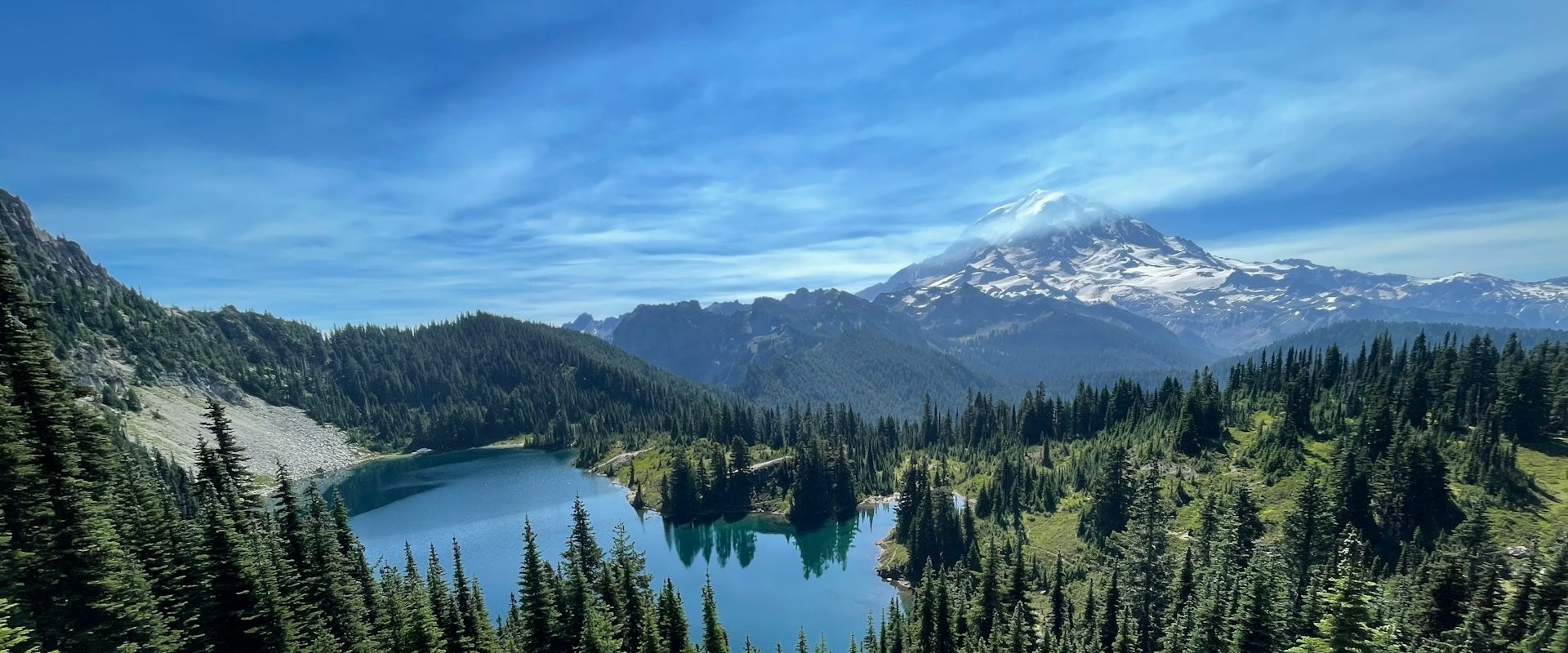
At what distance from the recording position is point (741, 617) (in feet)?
353

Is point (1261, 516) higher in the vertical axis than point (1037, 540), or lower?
higher

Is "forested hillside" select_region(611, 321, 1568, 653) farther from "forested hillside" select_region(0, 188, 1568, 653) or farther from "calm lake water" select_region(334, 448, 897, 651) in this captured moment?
"calm lake water" select_region(334, 448, 897, 651)

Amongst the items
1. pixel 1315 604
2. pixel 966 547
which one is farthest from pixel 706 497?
pixel 1315 604

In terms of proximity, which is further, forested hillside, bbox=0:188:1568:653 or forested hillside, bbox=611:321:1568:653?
forested hillside, bbox=611:321:1568:653

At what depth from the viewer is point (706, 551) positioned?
143625 mm

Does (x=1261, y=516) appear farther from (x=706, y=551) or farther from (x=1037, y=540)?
(x=706, y=551)

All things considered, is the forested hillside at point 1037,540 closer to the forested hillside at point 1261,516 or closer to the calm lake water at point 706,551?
the forested hillside at point 1261,516

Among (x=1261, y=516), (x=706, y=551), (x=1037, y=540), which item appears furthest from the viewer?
(x=706, y=551)

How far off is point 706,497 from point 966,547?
73.4m

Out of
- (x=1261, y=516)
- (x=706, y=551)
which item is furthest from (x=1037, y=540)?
(x=706, y=551)

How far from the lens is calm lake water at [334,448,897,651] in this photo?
10875 centimetres

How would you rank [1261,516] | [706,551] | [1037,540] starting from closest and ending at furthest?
[1261,516], [1037,540], [706,551]

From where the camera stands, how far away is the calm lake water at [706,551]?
108750 mm

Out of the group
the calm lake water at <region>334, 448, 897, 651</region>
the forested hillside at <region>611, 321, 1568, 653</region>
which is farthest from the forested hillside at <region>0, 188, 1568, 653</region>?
the calm lake water at <region>334, 448, 897, 651</region>
